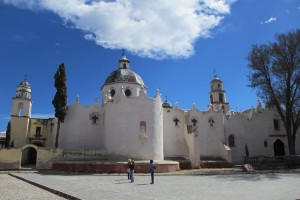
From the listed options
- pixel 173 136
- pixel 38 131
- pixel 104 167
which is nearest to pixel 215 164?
pixel 173 136

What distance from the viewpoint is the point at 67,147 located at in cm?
3200

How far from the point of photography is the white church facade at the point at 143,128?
2919cm

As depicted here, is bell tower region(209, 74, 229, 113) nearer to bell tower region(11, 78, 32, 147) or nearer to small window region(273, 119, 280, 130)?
small window region(273, 119, 280, 130)

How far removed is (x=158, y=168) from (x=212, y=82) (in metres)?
26.4

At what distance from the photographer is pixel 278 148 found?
124ft

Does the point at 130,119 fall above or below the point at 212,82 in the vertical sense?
below

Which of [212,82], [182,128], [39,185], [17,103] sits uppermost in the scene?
[212,82]

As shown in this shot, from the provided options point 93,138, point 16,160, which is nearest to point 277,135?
point 93,138

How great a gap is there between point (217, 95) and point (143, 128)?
73.3 ft

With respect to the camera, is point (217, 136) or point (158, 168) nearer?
point (158, 168)

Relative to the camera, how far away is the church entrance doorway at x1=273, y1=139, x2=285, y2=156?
37.8 m

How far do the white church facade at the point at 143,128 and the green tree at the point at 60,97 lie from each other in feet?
4.96

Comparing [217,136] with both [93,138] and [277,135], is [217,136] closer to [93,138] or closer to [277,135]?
[277,135]

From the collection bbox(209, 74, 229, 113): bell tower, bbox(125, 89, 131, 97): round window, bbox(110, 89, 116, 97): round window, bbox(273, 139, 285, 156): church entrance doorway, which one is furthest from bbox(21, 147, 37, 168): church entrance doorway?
bbox(273, 139, 285, 156): church entrance doorway
